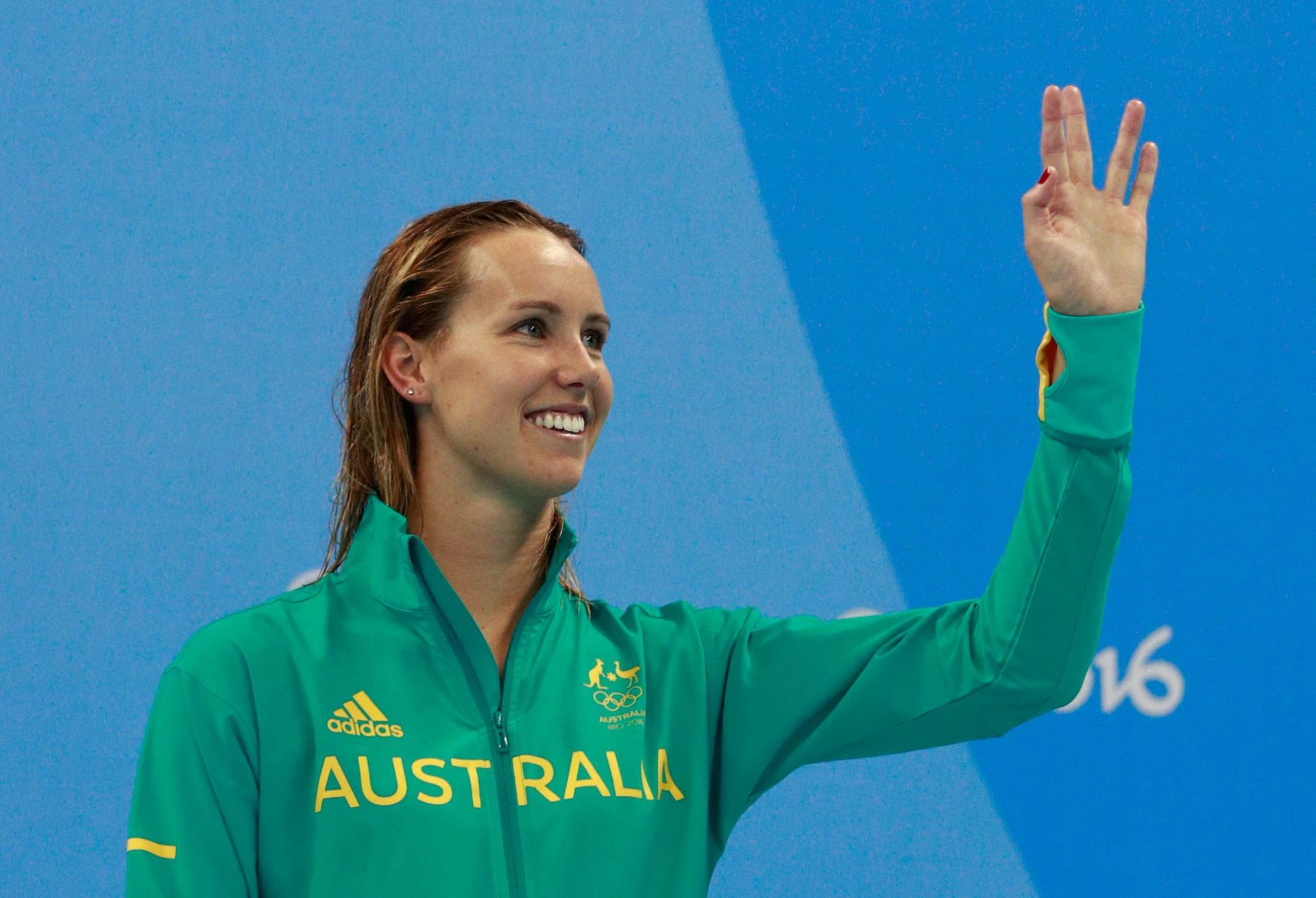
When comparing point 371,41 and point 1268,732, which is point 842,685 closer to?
point 1268,732

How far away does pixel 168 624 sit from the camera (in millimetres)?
2152

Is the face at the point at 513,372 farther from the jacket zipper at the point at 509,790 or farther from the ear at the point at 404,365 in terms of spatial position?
the jacket zipper at the point at 509,790

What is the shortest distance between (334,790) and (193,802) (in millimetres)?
119

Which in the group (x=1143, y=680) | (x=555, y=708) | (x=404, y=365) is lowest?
(x=1143, y=680)

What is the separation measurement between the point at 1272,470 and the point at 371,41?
154cm

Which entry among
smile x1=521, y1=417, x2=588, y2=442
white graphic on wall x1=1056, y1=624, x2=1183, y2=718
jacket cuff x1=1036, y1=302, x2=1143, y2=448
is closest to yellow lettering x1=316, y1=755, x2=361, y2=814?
smile x1=521, y1=417, x2=588, y2=442

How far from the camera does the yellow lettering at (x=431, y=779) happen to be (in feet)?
4.33

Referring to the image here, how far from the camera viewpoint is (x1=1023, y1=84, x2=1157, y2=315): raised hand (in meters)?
1.24

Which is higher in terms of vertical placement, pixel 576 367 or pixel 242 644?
pixel 576 367

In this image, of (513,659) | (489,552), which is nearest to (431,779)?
(513,659)

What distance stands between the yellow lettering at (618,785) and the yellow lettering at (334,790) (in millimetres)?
240

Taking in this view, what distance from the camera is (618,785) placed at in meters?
1.39

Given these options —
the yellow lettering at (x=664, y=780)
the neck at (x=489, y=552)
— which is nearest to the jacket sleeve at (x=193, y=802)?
the neck at (x=489, y=552)

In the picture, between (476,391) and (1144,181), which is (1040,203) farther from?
(476,391)
